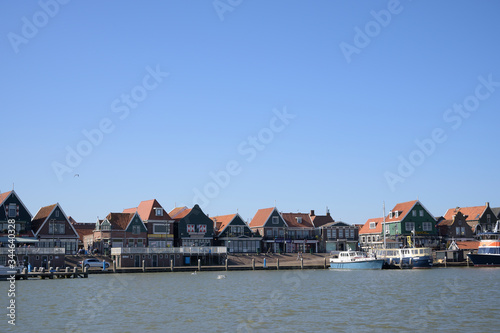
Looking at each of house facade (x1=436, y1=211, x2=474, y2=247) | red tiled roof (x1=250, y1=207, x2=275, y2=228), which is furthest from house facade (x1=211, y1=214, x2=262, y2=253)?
house facade (x1=436, y1=211, x2=474, y2=247)

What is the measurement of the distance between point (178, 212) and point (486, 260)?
177 feet

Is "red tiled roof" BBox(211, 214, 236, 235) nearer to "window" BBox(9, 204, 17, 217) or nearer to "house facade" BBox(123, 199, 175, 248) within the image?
"house facade" BBox(123, 199, 175, 248)

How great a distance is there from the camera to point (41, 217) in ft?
323

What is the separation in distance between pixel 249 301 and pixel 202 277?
29447mm

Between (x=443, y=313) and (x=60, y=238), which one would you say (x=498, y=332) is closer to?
(x=443, y=313)

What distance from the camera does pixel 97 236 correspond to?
10262 cm

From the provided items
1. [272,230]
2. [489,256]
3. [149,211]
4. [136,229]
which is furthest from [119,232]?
[489,256]

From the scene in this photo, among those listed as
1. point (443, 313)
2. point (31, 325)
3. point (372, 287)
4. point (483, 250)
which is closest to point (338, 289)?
point (372, 287)

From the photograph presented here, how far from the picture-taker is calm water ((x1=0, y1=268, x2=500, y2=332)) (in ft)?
119

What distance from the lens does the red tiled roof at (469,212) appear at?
13162 cm

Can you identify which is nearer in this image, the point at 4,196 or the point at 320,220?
the point at 4,196

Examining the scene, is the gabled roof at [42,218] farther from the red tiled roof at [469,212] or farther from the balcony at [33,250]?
the red tiled roof at [469,212]

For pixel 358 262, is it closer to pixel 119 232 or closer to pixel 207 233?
pixel 207 233

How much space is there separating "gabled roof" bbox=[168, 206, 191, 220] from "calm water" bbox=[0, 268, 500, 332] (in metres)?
40.4
